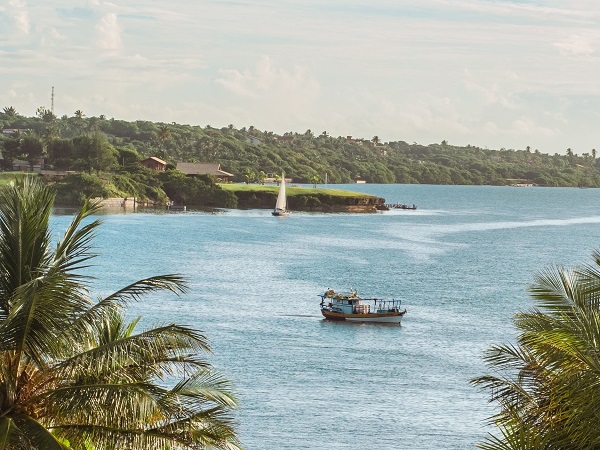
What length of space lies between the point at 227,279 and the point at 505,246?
59.2 m

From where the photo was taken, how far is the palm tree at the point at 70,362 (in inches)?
674

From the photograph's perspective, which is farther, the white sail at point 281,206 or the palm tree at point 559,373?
the white sail at point 281,206

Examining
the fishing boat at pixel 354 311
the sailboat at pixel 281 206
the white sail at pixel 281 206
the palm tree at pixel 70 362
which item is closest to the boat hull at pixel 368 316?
the fishing boat at pixel 354 311

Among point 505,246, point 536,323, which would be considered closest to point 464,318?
point 536,323

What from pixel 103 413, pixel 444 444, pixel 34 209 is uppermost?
pixel 34 209

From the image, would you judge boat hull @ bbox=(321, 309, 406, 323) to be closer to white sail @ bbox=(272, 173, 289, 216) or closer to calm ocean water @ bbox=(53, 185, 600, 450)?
calm ocean water @ bbox=(53, 185, 600, 450)

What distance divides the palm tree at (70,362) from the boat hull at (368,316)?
57.9 meters

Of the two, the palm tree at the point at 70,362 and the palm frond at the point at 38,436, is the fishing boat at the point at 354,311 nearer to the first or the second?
the palm tree at the point at 70,362

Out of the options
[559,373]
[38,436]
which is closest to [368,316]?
[559,373]

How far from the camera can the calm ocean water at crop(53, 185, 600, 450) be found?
49312 millimetres

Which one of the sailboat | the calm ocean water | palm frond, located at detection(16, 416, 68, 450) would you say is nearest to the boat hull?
the calm ocean water

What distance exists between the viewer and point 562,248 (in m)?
149

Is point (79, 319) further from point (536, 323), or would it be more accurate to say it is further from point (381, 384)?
point (381, 384)

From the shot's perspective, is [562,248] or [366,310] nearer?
[366,310]
